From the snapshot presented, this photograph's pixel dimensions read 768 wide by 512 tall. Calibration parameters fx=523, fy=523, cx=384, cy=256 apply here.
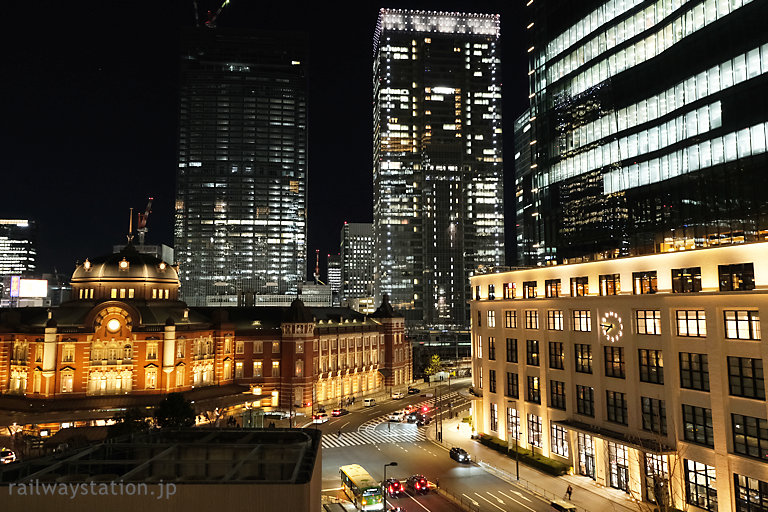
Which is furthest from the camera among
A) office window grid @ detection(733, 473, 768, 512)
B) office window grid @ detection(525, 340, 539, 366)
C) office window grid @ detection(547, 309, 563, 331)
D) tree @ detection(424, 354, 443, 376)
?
tree @ detection(424, 354, 443, 376)

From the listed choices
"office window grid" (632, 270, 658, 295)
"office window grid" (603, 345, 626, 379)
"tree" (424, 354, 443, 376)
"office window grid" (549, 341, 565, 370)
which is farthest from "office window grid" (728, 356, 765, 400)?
"tree" (424, 354, 443, 376)

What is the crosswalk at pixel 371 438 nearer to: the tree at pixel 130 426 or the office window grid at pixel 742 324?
the tree at pixel 130 426

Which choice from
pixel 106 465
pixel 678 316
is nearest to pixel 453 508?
pixel 678 316

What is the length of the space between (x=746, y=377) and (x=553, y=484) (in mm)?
20439

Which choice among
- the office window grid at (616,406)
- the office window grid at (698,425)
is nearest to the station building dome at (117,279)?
the office window grid at (616,406)

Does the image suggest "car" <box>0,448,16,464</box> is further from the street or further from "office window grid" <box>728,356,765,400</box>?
"office window grid" <box>728,356,765,400</box>

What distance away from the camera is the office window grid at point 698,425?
139 feet

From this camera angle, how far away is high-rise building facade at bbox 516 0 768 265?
2055 inches

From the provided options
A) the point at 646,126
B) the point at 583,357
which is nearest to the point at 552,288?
the point at 583,357

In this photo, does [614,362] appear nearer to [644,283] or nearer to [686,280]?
[644,283]

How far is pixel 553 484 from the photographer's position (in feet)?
168

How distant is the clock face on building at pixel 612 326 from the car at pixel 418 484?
75.3ft

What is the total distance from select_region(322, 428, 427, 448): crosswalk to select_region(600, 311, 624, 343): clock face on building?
99.0 feet

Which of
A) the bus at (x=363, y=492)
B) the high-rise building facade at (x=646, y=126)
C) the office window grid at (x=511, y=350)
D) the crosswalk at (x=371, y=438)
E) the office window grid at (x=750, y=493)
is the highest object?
the high-rise building facade at (x=646, y=126)
